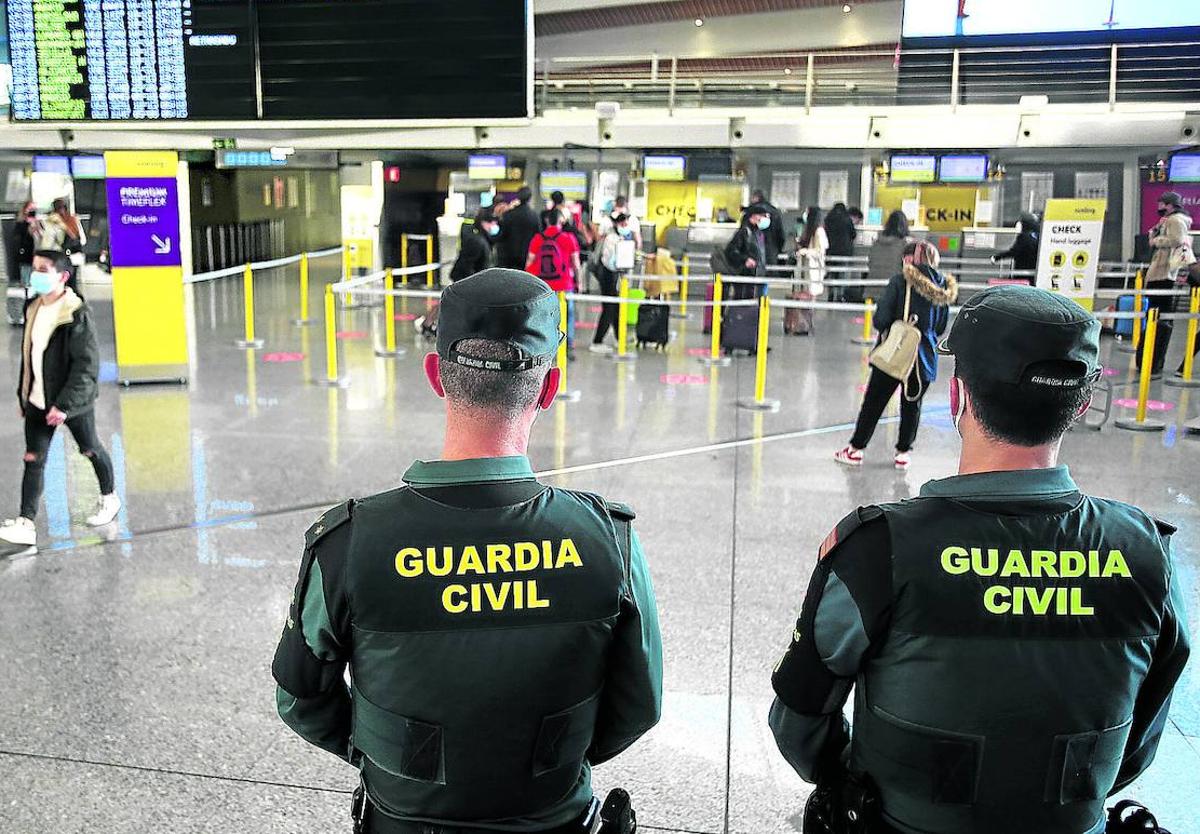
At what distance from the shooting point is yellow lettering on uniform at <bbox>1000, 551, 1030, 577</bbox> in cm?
185

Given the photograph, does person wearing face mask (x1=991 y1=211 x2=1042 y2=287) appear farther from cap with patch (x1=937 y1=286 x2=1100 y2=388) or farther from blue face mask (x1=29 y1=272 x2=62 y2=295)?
cap with patch (x1=937 y1=286 x2=1100 y2=388)

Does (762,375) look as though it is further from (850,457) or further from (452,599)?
(452,599)

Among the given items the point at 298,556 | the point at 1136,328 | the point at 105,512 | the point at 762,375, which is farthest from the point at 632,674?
the point at 1136,328

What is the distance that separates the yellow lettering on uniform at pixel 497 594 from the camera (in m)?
1.87

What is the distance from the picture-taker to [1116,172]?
19016mm

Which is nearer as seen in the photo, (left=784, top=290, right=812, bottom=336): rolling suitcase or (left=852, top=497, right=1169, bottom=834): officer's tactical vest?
(left=852, top=497, right=1169, bottom=834): officer's tactical vest

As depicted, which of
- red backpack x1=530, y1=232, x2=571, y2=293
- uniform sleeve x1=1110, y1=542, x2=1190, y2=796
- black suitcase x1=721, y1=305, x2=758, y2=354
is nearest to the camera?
uniform sleeve x1=1110, y1=542, x2=1190, y2=796

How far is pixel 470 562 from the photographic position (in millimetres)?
1862

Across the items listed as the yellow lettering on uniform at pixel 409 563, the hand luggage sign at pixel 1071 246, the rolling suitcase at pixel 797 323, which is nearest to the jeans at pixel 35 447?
the yellow lettering on uniform at pixel 409 563

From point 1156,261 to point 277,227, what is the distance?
20.4 metres

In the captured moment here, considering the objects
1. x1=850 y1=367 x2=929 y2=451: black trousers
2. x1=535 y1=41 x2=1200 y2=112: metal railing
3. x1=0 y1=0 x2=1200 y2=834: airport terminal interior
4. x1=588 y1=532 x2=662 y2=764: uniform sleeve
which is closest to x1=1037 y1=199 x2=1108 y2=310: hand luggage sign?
x1=0 y1=0 x2=1200 y2=834: airport terminal interior

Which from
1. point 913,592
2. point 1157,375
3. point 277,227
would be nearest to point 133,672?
point 913,592

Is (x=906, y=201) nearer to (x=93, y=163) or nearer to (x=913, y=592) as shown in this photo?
(x=93, y=163)

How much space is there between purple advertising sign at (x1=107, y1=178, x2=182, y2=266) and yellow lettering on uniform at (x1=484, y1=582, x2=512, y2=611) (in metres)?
9.22
